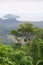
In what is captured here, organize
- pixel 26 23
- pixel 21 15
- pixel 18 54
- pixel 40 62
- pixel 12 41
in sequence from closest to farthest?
pixel 18 54
pixel 40 62
pixel 12 41
pixel 26 23
pixel 21 15

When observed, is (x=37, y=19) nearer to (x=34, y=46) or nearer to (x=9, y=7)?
(x=9, y=7)

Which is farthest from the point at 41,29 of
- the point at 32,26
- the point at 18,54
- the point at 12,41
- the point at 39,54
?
the point at 18,54

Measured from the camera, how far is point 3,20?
17.4 feet

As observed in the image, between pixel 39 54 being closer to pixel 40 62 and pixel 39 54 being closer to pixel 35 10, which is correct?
pixel 40 62

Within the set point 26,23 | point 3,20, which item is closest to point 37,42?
point 26,23

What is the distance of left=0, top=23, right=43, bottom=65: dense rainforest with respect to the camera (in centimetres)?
257

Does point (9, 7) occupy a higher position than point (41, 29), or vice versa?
point (9, 7)

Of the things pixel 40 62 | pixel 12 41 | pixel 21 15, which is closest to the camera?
pixel 40 62

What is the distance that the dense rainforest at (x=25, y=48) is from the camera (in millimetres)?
2568

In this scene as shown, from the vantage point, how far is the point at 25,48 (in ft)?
13.9

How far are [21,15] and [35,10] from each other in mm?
350

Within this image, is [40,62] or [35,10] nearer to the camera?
[40,62]

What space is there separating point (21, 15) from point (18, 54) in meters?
2.91

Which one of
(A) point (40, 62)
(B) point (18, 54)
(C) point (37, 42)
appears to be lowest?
(A) point (40, 62)
